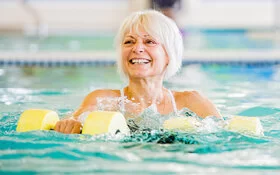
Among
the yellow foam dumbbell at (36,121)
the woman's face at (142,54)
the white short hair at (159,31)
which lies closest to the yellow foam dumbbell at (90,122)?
the yellow foam dumbbell at (36,121)

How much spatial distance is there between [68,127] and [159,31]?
902 mm

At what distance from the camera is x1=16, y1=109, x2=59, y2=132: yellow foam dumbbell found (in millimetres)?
3291

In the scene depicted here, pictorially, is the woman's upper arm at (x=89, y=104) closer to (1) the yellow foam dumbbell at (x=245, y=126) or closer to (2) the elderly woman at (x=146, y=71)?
(2) the elderly woman at (x=146, y=71)

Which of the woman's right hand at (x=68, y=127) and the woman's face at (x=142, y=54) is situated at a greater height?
the woman's face at (x=142, y=54)

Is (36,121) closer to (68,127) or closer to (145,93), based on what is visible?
(68,127)

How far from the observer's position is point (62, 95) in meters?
5.82

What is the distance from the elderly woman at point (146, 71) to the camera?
3.50 metres

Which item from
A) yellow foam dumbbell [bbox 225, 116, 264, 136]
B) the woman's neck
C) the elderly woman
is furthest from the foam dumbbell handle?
yellow foam dumbbell [bbox 225, 116, 264, 136]

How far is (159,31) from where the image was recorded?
3527 mm

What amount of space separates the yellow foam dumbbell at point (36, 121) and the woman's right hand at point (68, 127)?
0.10 metres

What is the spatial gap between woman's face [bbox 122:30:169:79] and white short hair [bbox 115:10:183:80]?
1.6 inches

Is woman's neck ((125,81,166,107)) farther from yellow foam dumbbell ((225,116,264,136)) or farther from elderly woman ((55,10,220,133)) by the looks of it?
yellow foam dumbbell ((225,116,264,136))

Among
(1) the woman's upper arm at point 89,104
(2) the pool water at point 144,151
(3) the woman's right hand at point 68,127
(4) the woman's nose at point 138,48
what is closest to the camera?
(2) the pool water at point 144,151

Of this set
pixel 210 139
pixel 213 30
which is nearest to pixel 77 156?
pixel 210 139
